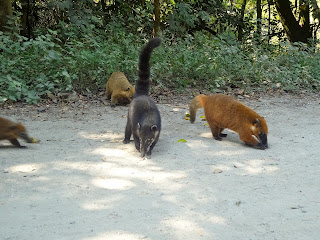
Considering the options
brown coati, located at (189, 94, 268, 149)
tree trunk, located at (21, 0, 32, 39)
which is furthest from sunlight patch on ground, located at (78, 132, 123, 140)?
tree trunk, located at (21, 0, 32, 39)

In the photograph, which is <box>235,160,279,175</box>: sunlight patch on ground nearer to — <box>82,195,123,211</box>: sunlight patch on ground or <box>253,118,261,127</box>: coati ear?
<box>253,118,261,127</box>: coati ear

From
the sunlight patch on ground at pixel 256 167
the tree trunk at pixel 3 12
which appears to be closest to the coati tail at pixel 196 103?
the sunlight patch on ground at pixel 256 167

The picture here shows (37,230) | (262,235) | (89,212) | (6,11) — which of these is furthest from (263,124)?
(6,11)

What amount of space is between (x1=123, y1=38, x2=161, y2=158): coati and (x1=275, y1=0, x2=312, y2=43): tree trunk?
934cm

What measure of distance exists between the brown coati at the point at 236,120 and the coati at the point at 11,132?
2.62 metres

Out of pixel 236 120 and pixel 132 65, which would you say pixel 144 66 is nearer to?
pixel 236 120

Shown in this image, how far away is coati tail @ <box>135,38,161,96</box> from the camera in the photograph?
6.14 meters

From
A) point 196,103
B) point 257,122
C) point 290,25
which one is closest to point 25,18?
point 196,103

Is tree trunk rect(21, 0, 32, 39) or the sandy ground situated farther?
tree trunk rect(21, 0, 32, 39)

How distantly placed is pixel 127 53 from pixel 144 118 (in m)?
4.76

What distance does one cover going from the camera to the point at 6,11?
9625mm

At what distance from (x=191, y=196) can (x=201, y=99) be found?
274cm

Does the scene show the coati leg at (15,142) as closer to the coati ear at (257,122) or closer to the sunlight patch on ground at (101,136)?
the sunlight patch on ground at (101,136)

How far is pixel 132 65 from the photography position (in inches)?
360
